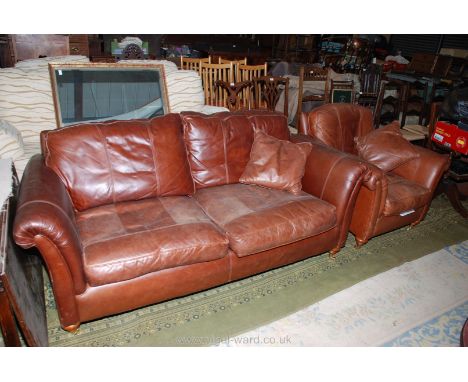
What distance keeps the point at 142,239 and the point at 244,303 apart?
28.2 inches

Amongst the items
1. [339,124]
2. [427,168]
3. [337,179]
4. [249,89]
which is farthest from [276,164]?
[249,89]

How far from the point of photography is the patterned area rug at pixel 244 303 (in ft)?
5.71

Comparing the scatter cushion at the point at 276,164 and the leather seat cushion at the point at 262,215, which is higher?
the scatter cushion at the point at 276,164

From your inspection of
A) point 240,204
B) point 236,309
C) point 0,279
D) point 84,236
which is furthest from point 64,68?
point 236,309

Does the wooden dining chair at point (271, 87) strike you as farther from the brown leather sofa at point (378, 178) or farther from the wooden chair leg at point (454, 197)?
the wooden chair leg at point (454, 197)

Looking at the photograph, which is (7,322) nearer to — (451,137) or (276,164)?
(276,164)

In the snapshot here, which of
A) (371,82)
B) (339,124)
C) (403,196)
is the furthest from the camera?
(371,82)

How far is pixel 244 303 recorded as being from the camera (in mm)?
1993

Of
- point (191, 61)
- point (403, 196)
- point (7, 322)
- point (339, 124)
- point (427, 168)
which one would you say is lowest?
point (7, 322)

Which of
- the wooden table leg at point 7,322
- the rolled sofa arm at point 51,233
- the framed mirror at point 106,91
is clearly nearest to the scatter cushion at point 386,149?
the framed mirror at point 106,91

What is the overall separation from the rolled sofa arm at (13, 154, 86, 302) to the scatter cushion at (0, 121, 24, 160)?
779mm

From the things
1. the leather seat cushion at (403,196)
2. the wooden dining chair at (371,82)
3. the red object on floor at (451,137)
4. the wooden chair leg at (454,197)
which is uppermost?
the wooden dining chair at (371,82)

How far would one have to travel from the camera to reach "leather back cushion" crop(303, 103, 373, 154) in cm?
278

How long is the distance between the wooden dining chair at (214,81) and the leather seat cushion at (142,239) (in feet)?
8.64
